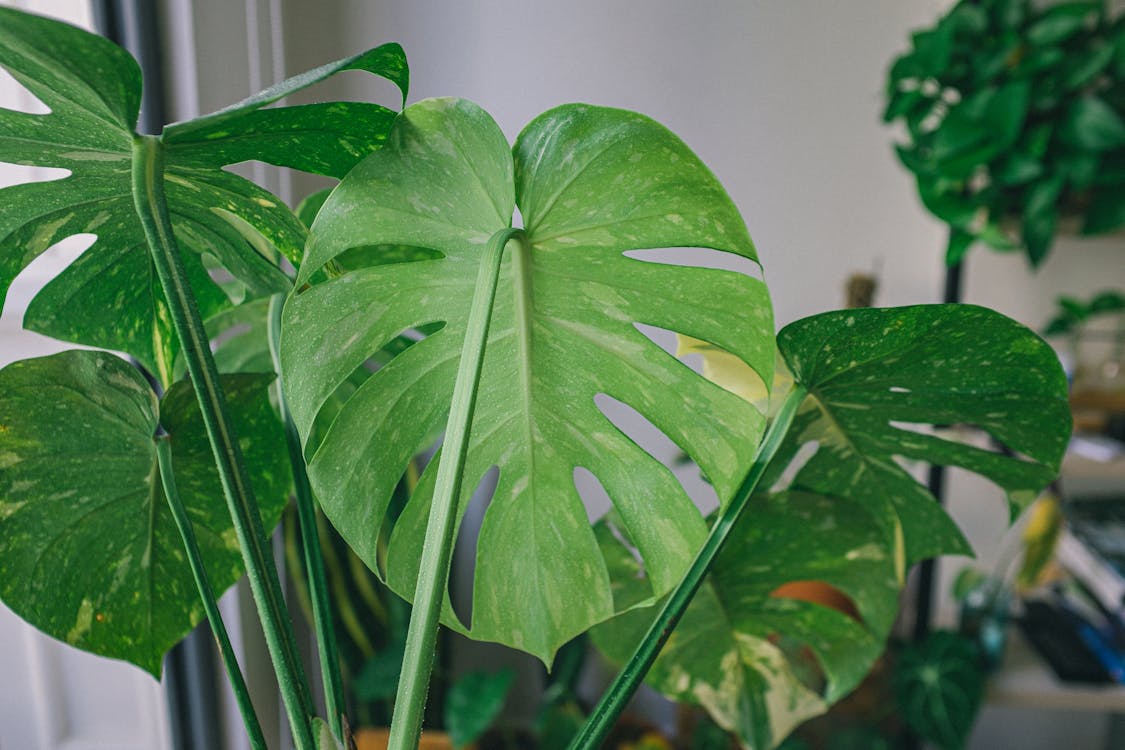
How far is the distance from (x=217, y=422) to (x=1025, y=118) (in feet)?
4.55

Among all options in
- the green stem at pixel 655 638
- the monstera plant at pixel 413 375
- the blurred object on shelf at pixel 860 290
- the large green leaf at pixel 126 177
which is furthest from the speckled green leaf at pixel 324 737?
the blurred object on shelf at pixel 860 290

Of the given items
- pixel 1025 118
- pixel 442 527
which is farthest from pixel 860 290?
Answer: pixel 442 527

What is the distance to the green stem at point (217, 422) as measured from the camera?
0.37 meters

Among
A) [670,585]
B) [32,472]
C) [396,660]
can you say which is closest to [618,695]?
[670,585]

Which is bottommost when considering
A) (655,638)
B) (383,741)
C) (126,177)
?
(383,741)

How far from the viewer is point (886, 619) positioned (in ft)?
1.98

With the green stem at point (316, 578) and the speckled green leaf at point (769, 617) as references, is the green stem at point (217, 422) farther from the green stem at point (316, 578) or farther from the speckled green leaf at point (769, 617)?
the speckled green leaf at point (769, 617)

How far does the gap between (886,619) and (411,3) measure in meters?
1.31

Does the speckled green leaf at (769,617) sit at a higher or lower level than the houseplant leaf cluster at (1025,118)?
lower

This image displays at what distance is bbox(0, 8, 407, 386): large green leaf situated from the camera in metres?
0.31

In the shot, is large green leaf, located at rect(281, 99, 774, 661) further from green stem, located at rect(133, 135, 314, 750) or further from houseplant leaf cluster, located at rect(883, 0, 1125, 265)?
houseplant leaf cluster, located at rect(883, 0, 1125, 265)

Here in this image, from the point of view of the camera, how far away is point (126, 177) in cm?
43

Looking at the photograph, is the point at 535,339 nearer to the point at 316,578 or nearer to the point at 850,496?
the point at 316,578

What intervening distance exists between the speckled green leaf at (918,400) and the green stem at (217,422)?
28 cm
